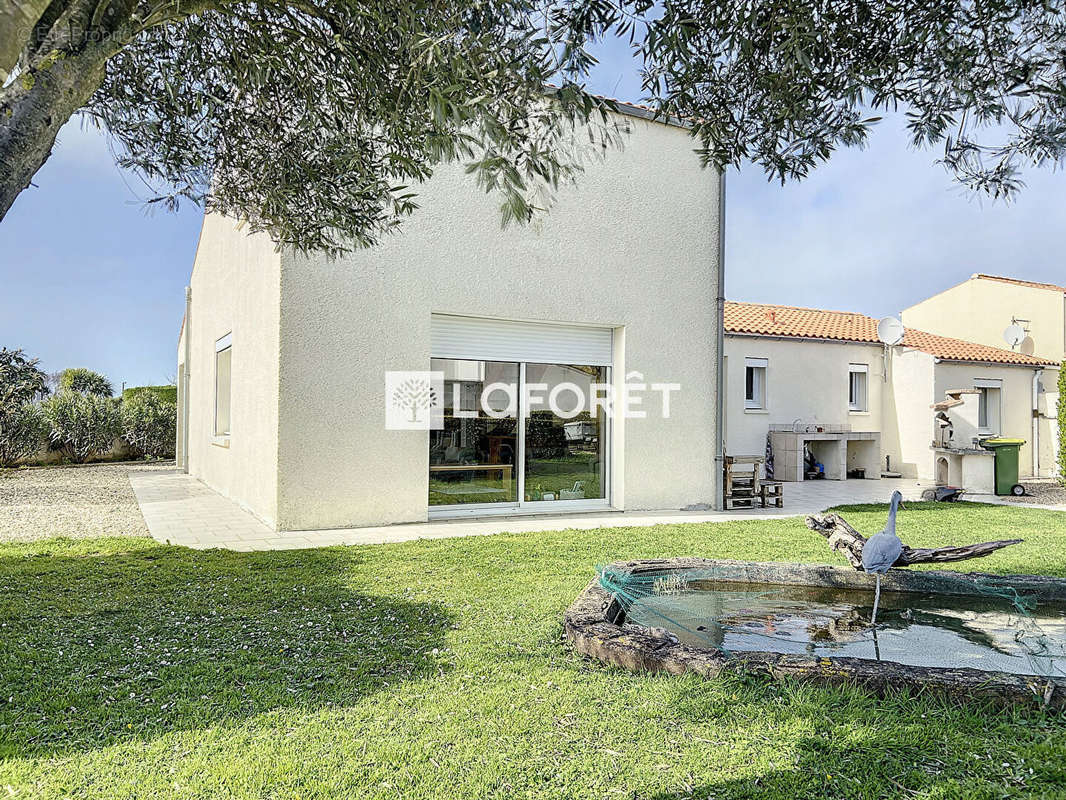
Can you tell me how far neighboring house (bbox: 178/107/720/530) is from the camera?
906 centimetres

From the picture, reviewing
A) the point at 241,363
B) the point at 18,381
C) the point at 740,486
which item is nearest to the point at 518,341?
the point at 241,363

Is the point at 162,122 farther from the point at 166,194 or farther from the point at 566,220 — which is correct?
the point at 566,220

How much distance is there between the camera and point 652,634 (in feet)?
14.0

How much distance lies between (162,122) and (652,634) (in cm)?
496

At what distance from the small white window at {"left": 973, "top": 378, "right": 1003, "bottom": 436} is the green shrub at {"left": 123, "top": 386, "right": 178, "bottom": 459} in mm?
23978

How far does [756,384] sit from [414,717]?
16518mm

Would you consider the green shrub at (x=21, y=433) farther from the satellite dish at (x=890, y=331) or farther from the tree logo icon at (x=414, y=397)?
the satellite dish at (x=890, y=331)

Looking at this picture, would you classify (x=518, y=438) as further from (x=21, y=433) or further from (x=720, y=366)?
(x=21, y=433)

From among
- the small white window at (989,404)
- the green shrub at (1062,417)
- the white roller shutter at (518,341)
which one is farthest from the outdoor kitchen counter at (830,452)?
the white roller shutter at (518,341)

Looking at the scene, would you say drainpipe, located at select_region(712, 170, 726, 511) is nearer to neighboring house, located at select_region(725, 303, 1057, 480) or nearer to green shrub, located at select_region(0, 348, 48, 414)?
neighboring house, located at select_region(725, 303, 1057, 480)

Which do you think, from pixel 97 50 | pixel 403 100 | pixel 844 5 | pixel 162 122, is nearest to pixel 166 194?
pixel 162 122

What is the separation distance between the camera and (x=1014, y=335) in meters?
21.2

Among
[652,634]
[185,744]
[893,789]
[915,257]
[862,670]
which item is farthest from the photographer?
[915,257]

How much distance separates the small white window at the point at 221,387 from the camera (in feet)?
45.5
